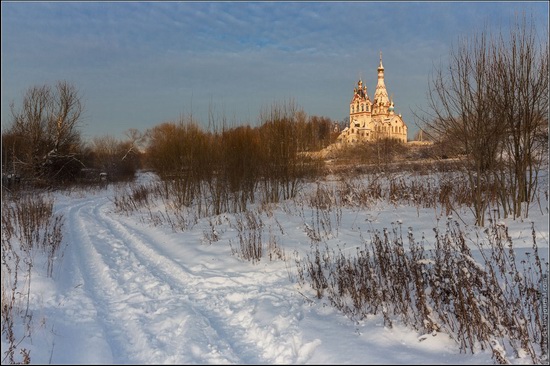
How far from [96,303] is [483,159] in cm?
807

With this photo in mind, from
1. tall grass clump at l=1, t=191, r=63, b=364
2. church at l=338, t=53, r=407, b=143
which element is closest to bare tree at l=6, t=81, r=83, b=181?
tall grass clump at l=1, t=191, r=63, b=364

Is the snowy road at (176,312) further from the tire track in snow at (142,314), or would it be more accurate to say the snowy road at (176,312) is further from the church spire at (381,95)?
the church spire at (381,95)

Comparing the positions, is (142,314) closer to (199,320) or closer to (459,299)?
(199,320)

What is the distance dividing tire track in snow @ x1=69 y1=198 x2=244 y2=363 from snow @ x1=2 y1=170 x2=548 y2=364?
0.5 inches

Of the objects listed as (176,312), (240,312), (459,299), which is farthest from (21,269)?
(459,299)

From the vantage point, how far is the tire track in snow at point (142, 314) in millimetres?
3350

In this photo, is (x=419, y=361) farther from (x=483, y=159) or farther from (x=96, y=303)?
(x=483, y=159)

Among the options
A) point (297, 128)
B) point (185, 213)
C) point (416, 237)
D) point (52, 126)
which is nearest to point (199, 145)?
point (185, 213)

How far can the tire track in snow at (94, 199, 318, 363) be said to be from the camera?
336 centimetres

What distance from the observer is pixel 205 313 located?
429 cm

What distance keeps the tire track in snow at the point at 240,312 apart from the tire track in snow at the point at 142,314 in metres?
0.10

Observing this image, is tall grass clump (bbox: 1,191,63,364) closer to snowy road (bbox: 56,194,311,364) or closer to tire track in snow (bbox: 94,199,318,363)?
snowy road (bbox: 56,194,311,364)

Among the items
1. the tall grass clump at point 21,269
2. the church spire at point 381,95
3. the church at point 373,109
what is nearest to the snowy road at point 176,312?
the tall grass clump at point 21,269

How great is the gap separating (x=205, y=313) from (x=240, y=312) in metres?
0.43
